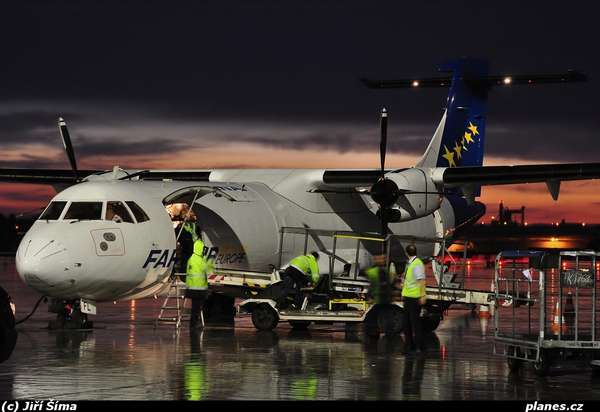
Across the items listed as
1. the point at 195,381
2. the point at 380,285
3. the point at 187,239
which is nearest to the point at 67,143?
the point at 187,239

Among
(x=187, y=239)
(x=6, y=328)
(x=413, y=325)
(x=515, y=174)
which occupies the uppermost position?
(x=515, y=174)

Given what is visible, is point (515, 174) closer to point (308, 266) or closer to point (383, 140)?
point (383, 140)

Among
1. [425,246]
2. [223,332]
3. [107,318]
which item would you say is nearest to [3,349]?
[223,332]

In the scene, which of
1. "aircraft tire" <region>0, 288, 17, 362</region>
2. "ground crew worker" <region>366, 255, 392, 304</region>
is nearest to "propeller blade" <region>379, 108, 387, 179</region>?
"ground crew worker" <region>366, 255, 392, 304</region>

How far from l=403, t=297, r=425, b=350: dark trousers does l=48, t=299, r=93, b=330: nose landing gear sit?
6190 mm

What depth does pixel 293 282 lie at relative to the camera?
2009 cm

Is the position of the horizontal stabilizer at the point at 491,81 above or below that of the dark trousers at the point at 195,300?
above

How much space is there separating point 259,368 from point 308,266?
21.7 feet

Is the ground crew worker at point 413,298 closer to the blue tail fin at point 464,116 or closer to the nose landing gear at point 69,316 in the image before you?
the nose landing gear at point 69,316

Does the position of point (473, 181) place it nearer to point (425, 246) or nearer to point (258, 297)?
point (425, 246)

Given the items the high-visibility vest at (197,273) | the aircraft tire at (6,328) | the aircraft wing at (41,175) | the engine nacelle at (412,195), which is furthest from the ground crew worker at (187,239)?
the aircraft tire at (6,328)

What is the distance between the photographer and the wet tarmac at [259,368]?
459 inches

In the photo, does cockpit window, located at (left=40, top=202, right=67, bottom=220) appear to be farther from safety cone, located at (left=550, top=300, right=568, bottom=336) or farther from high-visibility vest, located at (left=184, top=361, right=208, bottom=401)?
safety cone, located at (left=550, top=300, right=568, bottom=336)

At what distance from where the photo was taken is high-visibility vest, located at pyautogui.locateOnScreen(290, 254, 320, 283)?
66.6 ft
